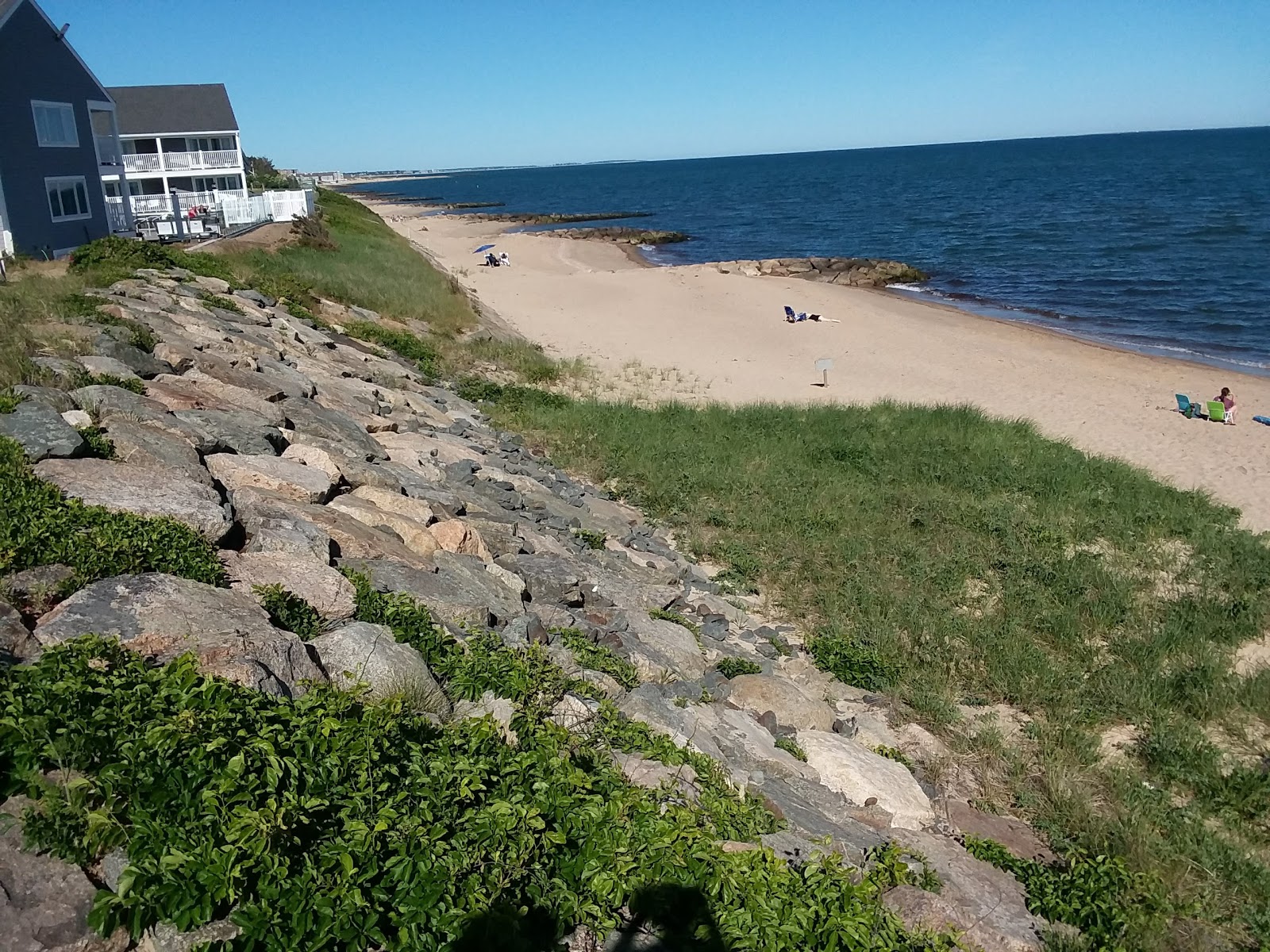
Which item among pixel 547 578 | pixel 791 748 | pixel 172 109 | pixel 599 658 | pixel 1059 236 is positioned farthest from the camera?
pixel 1059 236

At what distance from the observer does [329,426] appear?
1098 cm

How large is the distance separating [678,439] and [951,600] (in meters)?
6.84

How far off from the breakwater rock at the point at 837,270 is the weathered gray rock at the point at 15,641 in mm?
47730

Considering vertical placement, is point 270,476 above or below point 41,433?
below

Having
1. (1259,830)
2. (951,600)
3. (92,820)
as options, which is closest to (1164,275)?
(951,600)

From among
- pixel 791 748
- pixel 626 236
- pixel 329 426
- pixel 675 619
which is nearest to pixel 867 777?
pixel 791 748

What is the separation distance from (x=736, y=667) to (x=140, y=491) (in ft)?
17.8

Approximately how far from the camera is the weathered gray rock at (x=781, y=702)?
7.74m

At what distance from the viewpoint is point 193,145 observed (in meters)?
49.7

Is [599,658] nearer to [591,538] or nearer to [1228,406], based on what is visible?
[591,538]

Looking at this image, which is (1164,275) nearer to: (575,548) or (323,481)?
(575,548)

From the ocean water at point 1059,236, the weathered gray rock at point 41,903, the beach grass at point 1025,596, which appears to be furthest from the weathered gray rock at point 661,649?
the ocean water at point 1059,236

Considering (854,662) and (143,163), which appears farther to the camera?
(143,163)

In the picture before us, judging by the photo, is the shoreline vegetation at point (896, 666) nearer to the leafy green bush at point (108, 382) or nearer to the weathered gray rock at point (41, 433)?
the leafy green bush at point (108, 382)
